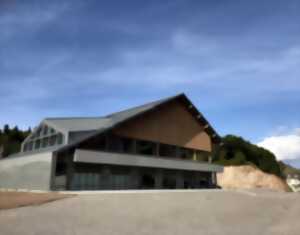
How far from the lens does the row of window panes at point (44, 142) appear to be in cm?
2873

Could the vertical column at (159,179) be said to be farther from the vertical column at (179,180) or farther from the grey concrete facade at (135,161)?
the vertical column at (179,180)

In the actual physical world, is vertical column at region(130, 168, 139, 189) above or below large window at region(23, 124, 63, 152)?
below

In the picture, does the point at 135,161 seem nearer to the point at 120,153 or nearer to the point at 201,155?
the point at 120,153

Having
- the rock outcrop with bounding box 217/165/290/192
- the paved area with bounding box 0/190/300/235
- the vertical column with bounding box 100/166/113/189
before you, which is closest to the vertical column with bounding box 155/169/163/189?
the vertical column with bounding box 100/166/113/189

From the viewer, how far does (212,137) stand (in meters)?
41.2

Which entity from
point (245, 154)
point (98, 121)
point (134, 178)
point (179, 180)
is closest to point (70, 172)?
Result: point (134, 178)

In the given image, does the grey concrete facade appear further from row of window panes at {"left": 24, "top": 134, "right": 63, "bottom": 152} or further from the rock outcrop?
the rock outcrop

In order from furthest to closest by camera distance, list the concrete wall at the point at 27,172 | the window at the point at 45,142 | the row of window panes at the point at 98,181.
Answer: the window at the point at 45,142 → the row of window panes at the point at 98,181 → the concrete wall at the point at 27,172

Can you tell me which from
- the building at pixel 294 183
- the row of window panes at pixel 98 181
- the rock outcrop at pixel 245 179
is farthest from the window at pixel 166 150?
the building at pixel 294 183

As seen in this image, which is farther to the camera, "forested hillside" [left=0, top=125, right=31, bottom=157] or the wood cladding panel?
"forested hillside" [left=0, top=125, right=31, bottom=157]

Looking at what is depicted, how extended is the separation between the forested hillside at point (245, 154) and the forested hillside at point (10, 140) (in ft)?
115

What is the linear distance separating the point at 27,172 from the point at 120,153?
319 inches

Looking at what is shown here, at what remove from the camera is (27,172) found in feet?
88.1

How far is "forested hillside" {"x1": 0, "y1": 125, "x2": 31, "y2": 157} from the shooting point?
151 ft
